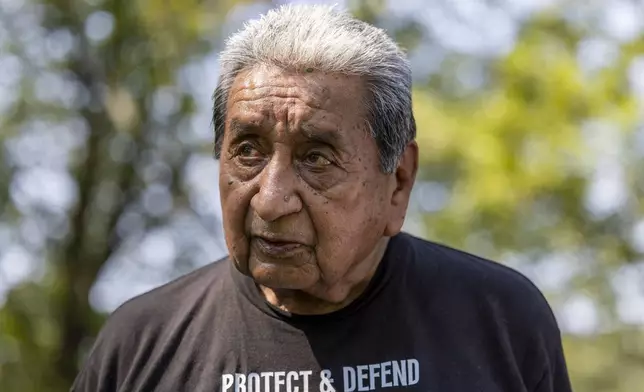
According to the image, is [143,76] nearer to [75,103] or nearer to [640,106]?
[75,103]

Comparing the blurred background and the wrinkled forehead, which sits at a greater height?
the blurred background

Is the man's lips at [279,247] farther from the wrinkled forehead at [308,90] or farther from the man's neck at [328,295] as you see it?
the wrinkled forehead at [308,90]

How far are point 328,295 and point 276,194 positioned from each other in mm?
322

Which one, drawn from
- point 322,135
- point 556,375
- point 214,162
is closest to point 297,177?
point 322,135

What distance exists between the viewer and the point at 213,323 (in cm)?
213

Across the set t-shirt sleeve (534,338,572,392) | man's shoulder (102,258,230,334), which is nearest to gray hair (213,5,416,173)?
man's shoulder (102,258,230,334)

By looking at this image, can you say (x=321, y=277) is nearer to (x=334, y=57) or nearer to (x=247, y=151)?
(x=247, y=151)

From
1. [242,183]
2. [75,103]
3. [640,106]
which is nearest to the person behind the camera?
[242,183]

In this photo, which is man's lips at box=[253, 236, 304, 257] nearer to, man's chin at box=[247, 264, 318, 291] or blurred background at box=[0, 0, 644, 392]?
man's chin at box=[247, 264, 318, 291]

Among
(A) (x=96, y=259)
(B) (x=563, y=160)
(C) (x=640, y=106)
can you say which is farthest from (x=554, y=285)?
(A) (x=96, y=259)

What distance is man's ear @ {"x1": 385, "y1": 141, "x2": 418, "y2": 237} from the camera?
215cm

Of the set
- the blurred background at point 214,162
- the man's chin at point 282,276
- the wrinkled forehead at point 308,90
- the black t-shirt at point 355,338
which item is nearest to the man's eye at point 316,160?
the wrinkled forehead at point 308,90

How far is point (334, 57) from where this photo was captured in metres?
1.97

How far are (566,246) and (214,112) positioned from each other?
24.8 ft
